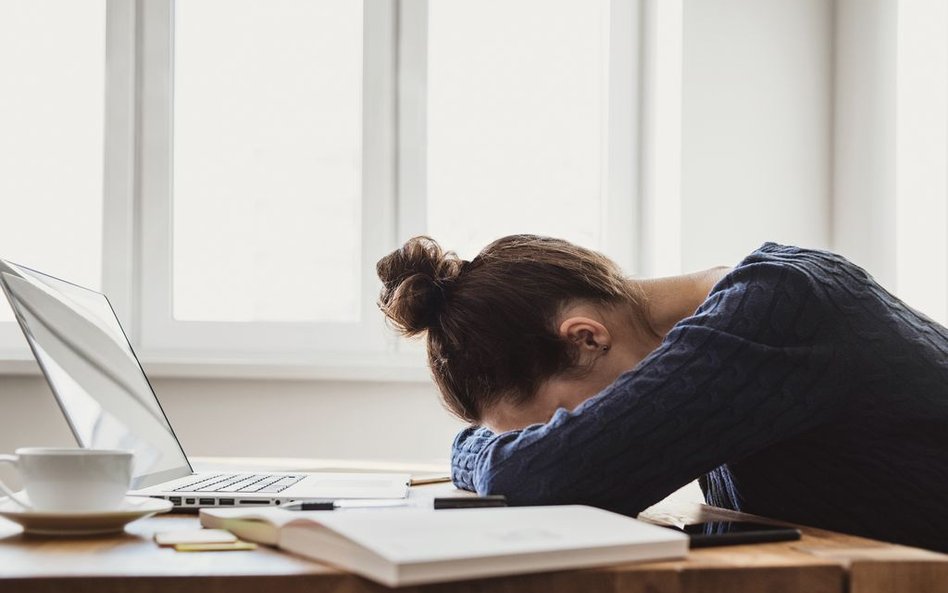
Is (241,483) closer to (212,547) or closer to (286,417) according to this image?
(212,547)

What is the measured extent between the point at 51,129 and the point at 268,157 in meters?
0.53

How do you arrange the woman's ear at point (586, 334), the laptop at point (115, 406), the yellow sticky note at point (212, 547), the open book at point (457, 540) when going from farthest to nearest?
the woman's ear at point (586, 334) < the laptop at point (115, 406) < the yellow sticky note at point (212, 547) < the open book at point (457, 540)

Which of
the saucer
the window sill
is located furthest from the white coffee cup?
the window sill

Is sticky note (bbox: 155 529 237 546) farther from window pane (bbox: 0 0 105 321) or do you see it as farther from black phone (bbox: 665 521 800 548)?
window pane (bbox: 0 0 105 321)

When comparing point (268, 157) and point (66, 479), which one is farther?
point (268, 157)

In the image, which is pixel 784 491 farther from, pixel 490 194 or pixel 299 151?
pixel 299 151

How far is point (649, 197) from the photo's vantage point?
239 cm

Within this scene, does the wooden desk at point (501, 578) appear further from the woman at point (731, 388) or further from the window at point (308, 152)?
the window at point (308, 152)

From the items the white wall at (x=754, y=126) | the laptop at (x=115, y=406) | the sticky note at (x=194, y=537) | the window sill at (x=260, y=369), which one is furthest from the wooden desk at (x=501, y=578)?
the white wall at (x=754, y=126)

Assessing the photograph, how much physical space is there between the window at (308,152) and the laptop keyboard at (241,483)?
992 mm

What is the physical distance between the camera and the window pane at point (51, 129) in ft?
7.72

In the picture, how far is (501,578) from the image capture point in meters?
0.58

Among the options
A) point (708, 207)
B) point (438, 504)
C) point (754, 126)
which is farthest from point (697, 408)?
point (754, 126)

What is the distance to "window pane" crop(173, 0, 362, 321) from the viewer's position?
2.36 meters
